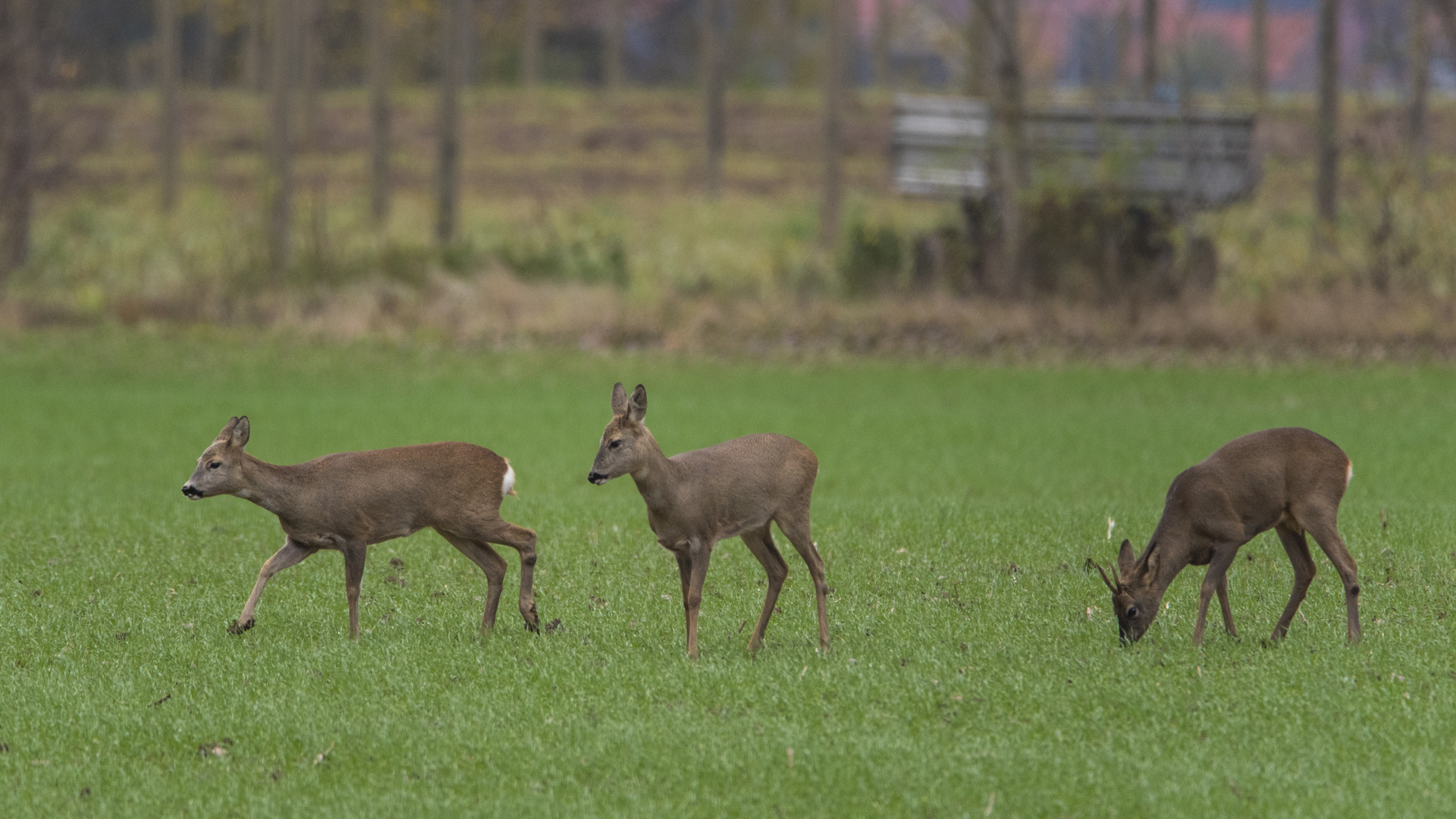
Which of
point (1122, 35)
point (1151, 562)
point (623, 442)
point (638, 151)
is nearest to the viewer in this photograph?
point (623, 442)

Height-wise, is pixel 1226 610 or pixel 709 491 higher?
pixel 709 491

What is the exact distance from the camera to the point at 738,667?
735 cm

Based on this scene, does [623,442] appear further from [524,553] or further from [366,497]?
[366,497]

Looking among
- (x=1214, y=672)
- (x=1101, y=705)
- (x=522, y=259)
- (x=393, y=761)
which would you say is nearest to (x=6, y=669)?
(x=393, y=761)

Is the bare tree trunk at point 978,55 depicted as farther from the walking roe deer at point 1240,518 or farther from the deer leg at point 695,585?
the deer leg at point 695,585

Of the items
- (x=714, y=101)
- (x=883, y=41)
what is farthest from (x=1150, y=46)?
(x=883, y=41)

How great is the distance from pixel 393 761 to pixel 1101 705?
106 inches

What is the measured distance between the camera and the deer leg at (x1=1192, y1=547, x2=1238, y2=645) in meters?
7.52

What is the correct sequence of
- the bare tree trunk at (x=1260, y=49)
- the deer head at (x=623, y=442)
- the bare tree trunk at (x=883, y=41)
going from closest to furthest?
the deer head at (x=623, y=442) → the bare tree trunk at (x=1260, y=49) → the bare tree trunk at (x=883, y=41)

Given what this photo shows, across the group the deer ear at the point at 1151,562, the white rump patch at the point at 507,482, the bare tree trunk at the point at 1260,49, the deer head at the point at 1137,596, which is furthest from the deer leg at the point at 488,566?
the bare tree trunk at the point at 1260,49

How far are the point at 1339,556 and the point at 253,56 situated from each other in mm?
53726

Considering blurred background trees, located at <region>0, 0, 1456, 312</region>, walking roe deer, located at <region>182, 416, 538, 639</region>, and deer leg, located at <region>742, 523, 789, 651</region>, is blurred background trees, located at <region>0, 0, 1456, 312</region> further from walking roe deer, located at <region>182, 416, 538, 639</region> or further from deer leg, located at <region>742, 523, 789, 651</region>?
walking roe deer, located at <region>182, 416, 538, 639</region>

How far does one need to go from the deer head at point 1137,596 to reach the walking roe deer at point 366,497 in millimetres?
2628

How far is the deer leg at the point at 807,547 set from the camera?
7.63 meters
